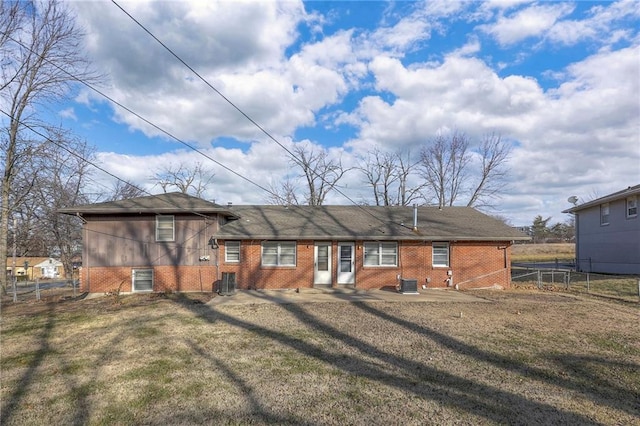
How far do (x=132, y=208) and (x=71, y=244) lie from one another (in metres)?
20.5

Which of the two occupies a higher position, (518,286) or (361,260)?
(361,260)

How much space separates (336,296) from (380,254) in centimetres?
349

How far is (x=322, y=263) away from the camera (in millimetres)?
16359

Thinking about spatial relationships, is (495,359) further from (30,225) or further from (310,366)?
(30,225)

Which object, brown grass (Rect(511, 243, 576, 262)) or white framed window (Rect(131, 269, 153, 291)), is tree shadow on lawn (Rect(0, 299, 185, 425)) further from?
brown grass (Rect(511, 243, 576, 262))

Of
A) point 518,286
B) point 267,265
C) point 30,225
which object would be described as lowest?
point 518,286

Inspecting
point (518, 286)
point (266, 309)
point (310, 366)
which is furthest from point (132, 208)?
point (518, 286)

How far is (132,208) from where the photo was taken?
1512 cm

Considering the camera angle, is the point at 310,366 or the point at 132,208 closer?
the point at 310,366

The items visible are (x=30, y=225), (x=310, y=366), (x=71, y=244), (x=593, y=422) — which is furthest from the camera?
(x=71, y=244)

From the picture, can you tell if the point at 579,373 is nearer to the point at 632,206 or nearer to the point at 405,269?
the point at 405,269

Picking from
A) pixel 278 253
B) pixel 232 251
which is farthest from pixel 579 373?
pixel 232 251

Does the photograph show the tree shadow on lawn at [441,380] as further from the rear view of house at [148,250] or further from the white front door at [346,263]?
the rear view of house at [148,250]

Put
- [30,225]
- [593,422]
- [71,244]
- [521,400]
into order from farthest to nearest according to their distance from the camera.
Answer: [71,244] → [30,225] → [521,400] → [593,422]
